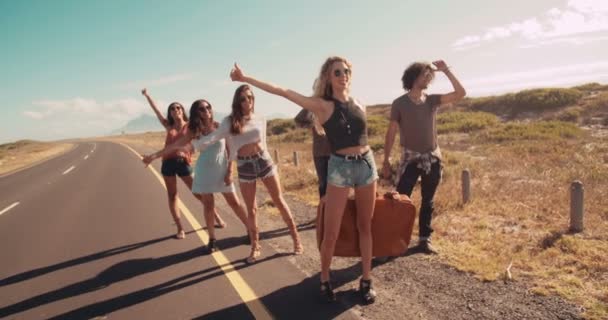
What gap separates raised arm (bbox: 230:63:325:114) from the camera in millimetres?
3168

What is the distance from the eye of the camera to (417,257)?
4805mm

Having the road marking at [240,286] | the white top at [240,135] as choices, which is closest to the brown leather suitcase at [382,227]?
the road marking at [240,286]

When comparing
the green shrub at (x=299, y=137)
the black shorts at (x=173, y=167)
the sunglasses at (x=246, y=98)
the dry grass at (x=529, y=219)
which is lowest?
the dry grass at (x=529, y=219)

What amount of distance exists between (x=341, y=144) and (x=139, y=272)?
3.25 m

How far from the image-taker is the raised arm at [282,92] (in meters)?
3.17

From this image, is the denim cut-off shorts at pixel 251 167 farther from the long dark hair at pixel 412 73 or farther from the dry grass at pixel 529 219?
the dry grass at pixel 529 219

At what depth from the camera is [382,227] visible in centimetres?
388

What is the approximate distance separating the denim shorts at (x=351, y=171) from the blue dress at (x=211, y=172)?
6.95 ft

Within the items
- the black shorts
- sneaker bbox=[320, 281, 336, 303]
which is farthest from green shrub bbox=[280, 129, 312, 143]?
sneaker bbox=[320, 281, 336, 303]

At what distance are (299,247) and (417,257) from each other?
1.53 meters

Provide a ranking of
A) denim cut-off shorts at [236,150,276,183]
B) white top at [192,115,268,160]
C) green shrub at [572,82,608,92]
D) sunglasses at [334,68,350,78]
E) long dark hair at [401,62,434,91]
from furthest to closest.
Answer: green shrub at [572,82,608,92], denim cut-off shorts at [236,150,276,183], long dark hair at [401,62,434,91], white top at [192,115,268,160], sunglasses at [334,68,350,78]

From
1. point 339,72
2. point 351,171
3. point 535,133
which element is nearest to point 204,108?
point 339,72

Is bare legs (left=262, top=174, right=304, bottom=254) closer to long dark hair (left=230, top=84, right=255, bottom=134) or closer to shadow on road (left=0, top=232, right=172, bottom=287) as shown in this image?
long dark hair (left=230, top=84, right=255, bottom=134)

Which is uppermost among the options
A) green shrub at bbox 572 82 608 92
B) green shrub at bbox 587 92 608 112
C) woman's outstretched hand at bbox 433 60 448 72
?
green shrub at bbox 572 82 608 92
